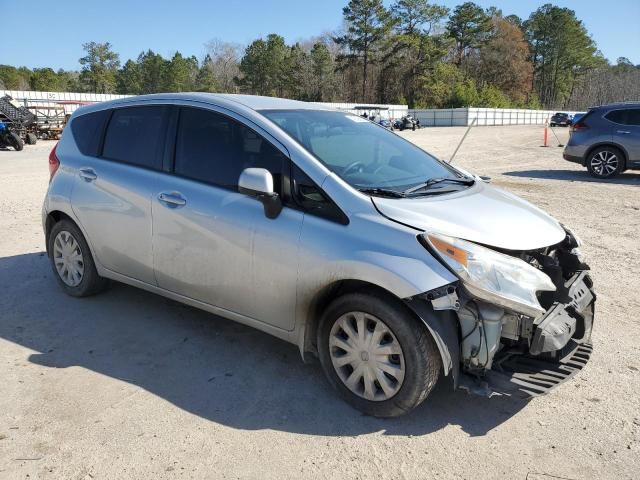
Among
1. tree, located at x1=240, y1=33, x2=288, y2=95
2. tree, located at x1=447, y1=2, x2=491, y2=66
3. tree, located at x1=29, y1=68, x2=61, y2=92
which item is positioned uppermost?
tree, located at x1=447, y1=2, x2=491, y2=66

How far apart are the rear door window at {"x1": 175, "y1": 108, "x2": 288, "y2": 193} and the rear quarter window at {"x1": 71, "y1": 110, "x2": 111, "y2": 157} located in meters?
1.03

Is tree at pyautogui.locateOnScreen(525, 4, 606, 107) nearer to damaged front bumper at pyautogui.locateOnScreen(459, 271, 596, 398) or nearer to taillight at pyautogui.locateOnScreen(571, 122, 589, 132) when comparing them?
taillight at pyautogui.locateOnScreen(571, 122, 589, 132)

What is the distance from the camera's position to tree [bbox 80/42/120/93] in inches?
3191

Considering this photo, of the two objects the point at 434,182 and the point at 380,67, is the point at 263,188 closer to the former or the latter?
the point at 434,182

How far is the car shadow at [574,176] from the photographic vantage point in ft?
42.7

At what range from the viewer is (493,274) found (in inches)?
109

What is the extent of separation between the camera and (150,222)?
3.98 meters

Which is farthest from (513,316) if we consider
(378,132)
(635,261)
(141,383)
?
(635,261)

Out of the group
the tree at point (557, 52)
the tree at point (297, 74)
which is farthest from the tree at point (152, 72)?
the tree at point (557, 52)

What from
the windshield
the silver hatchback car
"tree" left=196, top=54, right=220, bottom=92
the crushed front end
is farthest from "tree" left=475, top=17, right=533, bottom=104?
the crushed front end

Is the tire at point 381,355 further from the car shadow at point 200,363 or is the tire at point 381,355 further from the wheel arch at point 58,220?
the wheel arch at point 58,220

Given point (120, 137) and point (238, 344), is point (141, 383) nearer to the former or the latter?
point (238, 344)

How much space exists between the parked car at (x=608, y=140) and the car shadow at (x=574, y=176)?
11.6 inches

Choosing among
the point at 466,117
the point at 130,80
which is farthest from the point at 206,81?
the point at 466,117
